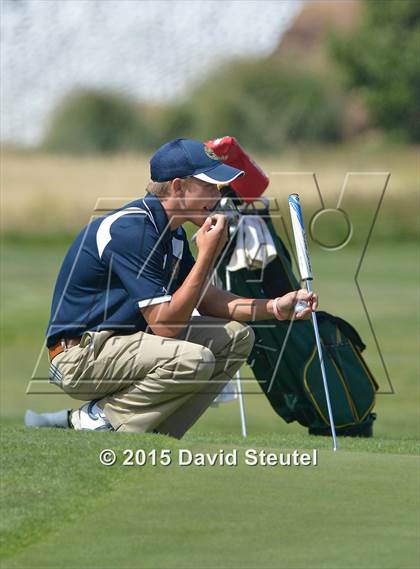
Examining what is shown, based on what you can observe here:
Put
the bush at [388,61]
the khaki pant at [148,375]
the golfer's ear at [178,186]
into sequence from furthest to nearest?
the bush at [388,61]
the golfer's ear at [178,186]
the khaki pant at [148,375]

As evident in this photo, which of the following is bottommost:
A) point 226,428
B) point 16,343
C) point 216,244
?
point 16,343

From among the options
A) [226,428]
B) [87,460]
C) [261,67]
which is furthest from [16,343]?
[261,67]

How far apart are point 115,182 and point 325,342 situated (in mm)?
16012

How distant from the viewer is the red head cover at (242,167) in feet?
21.4

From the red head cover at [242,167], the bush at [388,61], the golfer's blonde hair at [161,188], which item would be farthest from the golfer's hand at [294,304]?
the bush at [388,61]

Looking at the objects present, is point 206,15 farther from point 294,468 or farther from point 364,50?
point 294,468

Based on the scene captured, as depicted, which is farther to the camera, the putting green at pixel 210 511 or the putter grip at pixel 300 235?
the putter grip at pixel 300 235

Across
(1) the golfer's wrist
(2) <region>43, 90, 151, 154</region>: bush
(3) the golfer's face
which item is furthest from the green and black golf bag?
(2) <region>43, 90, 151, 154</region>: bush

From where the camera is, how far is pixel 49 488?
4.43 meters

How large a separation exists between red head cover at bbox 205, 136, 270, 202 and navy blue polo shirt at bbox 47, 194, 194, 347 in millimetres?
959

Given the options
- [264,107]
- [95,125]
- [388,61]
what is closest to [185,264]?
[95,125]

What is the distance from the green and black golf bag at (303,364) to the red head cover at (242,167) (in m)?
0.14

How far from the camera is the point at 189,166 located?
214 inches

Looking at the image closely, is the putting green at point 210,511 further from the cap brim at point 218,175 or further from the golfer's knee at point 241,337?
the cap brim at point 218,175
